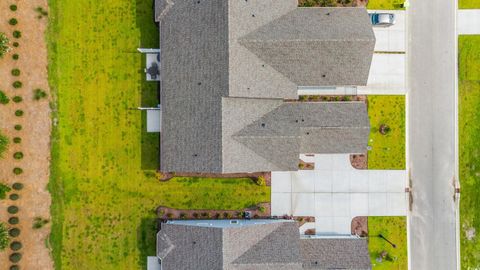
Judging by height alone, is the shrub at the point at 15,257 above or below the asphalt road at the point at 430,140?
below

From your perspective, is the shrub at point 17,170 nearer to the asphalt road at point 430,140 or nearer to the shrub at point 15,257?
the shrub at point 15,257

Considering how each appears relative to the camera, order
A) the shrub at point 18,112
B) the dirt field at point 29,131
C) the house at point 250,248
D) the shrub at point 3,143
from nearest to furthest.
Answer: the house at point 250,248, the shrub at point 3,143, the shrub at point 18,112, the dirt field at point 29,131

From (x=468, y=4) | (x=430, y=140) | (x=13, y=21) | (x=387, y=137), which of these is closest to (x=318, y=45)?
(x=387, y=137)

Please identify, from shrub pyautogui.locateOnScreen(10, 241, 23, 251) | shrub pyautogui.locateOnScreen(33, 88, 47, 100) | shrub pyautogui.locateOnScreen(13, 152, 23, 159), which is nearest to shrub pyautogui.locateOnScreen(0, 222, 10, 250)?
shrub pyautogui.locateOnScreen(10, 241, 23, 251)

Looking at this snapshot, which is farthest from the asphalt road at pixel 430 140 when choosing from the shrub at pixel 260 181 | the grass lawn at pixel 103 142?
the grass lawn at pixel 103 142

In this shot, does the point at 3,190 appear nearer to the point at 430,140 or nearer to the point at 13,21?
the point at 13,21

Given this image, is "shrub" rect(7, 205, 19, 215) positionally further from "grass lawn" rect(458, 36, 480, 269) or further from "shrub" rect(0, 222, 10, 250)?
"grass lawn" rect(458, 36, 480, 269)

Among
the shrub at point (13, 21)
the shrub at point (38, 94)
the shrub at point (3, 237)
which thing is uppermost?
the shrub at point (13, 21)
